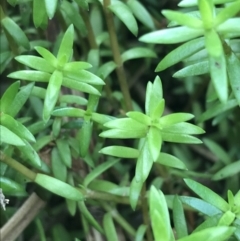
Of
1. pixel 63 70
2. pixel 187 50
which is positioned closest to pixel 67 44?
pixel 63 70

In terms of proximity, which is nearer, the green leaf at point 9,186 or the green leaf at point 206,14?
the green leaf at point 206,14

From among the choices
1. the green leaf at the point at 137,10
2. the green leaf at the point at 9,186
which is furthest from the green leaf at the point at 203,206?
the green leaf at the point at 137,10

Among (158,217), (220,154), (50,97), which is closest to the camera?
(158,217)

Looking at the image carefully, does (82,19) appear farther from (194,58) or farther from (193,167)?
(193,167)

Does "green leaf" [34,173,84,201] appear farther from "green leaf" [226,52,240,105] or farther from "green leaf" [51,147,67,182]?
"green leaf" [226,52,240,105]

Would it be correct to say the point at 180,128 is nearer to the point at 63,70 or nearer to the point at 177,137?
the point at 177,137

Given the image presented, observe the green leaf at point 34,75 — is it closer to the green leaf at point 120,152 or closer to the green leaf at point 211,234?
the green leaf at point 120,152
